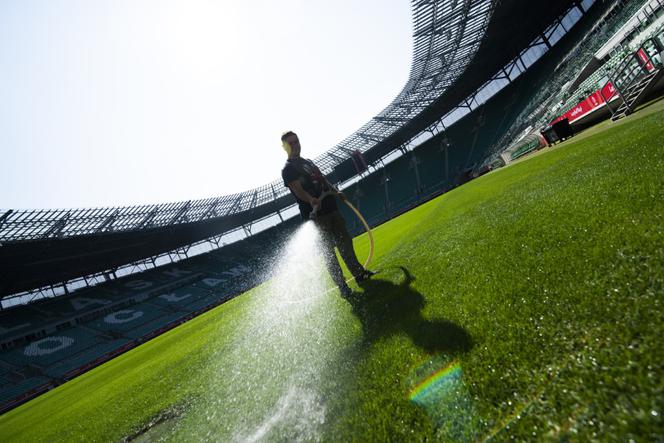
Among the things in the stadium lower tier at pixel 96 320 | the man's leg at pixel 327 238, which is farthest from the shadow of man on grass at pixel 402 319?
the stadium lower tier at pixel 96 320

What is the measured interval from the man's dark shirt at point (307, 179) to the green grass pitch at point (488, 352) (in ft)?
4.43

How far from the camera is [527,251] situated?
222 cm

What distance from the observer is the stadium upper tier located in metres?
23.3

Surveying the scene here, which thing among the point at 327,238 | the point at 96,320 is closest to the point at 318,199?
the point at 327,238

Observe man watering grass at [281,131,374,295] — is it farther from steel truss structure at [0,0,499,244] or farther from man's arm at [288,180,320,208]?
steel truss structure at [0,0,499,244]

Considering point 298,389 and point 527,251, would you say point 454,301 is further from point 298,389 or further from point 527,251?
point 298,389

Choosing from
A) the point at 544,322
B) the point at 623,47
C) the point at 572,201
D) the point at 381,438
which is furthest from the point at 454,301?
the point at 623,47

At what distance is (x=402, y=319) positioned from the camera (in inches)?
88.3

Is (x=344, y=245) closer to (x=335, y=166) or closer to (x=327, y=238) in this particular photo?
(x=327, y=238)

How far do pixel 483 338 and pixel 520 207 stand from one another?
9.38 ft

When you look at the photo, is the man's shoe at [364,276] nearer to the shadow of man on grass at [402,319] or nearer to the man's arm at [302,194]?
the shadow of man on grass at [402,319]

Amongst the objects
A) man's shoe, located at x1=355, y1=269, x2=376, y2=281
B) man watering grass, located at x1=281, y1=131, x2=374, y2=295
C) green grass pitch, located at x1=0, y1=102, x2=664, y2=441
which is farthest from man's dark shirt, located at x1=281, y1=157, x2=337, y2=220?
green grass pitch, located at x1=0, y1=102, x2=664, y2=441

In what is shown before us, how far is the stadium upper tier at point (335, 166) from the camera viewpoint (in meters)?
23.3

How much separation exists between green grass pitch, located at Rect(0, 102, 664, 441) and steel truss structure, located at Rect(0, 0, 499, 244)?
77.6ft
